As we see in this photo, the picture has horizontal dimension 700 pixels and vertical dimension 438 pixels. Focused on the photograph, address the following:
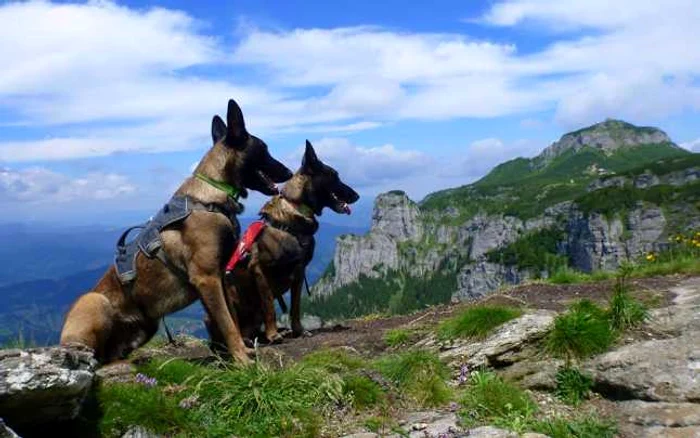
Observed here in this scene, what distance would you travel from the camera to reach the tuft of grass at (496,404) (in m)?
5.49

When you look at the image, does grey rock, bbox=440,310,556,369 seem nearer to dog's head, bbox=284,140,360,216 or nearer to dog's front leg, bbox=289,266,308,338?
dog's front leg, bbox=289,266,308,338

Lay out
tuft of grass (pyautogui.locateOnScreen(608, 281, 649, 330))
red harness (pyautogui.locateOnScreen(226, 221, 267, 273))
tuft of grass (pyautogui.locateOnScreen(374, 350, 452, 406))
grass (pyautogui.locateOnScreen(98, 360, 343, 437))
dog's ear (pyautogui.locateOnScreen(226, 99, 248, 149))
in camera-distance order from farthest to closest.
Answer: red harness (pyautogui.locateOnScreen(226, 221, 267, 273)), dog's ear (pyautogui.locateOnScreen(226, 99, 248, 149)), tuft of grass (pyautogui.locateOnScreen(608, 281, 649, 330)), tuft of grass (pyautogui.locateOnScreen(374, 350, 452, 406)), grass (pyautogui.locateOnScreen(98, 360, 343, 437))

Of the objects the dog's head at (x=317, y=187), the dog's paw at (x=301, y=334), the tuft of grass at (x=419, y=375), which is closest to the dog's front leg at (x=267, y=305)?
the dog's paw at (x=301, y=334)

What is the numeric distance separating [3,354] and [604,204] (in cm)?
20368

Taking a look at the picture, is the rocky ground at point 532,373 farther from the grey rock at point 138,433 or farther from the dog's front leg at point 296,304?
the dog's front leg at point 296,304

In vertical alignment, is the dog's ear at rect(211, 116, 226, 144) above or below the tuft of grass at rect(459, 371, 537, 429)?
above

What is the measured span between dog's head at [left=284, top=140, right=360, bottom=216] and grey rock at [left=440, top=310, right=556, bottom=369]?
14.2 ft

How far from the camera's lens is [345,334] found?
10.3 m

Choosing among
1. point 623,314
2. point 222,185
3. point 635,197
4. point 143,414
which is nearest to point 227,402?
point 143,414

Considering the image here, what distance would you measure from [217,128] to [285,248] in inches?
111

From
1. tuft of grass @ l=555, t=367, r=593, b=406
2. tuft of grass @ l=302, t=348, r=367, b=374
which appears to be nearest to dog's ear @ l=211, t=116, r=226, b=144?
tuft of grass @ l=302, t=348, r=367, b=374

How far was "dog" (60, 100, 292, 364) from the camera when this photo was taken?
7066 mm

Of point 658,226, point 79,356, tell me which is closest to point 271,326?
point 79,356

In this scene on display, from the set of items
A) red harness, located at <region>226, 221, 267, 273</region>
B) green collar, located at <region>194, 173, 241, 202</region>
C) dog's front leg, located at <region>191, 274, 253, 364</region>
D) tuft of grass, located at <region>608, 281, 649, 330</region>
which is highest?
green collar, located at <region>194, 173, 241, 202</region>
